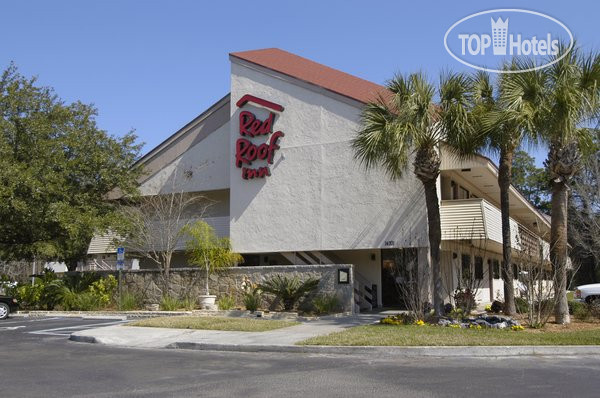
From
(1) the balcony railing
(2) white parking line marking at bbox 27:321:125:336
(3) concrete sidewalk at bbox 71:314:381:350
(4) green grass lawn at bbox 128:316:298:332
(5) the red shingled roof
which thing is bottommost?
(2) white parking line marking at bbox 27:321:125:336

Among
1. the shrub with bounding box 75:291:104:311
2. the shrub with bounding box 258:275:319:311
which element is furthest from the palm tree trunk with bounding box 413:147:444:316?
the shrub with bounding box 75:291:104:311

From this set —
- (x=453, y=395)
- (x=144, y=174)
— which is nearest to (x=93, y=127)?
(x=144, y=174)

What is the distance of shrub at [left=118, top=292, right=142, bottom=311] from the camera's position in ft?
78.0

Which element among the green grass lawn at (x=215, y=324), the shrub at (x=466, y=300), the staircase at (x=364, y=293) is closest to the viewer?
the green grass lawn at (x=215, y=324)

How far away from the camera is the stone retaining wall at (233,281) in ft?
68.8

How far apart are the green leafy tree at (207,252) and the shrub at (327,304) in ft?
13.9

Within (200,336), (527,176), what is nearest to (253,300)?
(200,336)

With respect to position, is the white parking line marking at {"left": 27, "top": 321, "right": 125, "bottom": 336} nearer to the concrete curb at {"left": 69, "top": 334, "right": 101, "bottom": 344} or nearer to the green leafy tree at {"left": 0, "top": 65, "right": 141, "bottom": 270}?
the concrete curb at {"left": 69, "top": 334, "right": 101, "bottom": 344}

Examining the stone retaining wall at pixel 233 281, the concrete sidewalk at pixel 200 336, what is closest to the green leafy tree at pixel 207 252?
the stone retaining wall at pixel 233 281

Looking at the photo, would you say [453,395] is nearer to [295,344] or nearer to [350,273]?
[295,344]

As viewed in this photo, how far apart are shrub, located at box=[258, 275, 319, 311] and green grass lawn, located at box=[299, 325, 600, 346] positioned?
6.10m

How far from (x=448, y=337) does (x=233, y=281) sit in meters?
11.6

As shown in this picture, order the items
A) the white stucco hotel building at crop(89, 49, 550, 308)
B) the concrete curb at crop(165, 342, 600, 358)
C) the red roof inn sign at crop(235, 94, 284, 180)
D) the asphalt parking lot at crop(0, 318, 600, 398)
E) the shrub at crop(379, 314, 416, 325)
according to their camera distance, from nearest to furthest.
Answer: the asphalt parking lot at crop(0, 318, 600, 398) < the concrete curb at crop(165, 342, 600, 358) < the shrub at crop(379, 314, 416, 325) < the white stucco hotel building at crop(89, 49, 550, 308) < the red roof inn sign at crop(235, 94, 284, 180)

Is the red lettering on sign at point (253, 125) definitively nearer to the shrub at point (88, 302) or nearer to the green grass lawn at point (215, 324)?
the shrub at point (88, 302)
